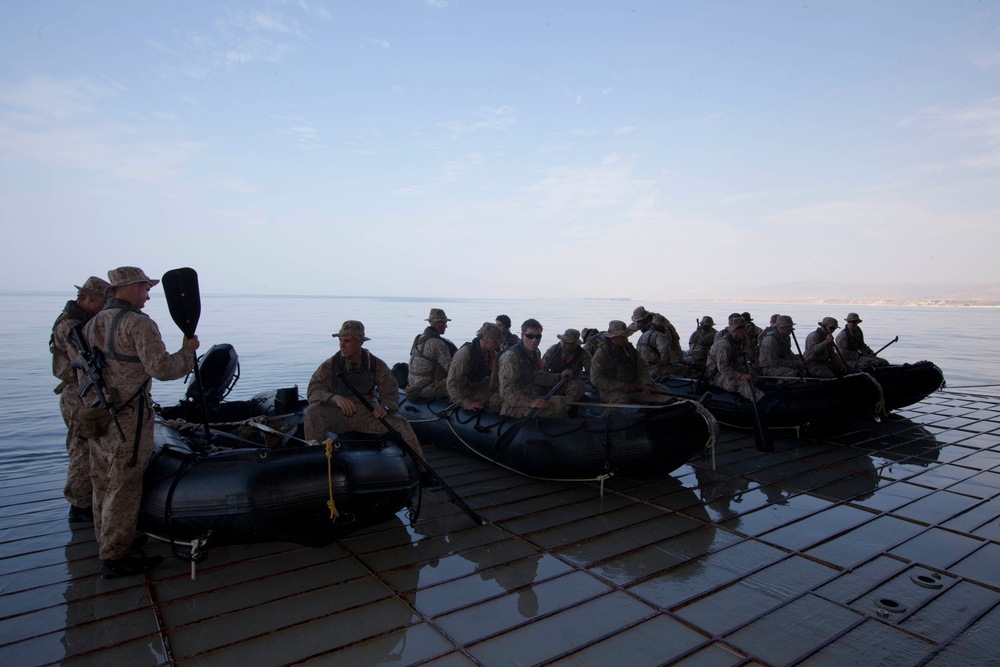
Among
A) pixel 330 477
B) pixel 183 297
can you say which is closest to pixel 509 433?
pixel 330 477

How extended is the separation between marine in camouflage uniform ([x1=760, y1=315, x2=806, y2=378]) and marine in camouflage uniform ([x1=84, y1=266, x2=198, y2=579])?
838 cm

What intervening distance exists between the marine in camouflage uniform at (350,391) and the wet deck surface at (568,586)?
933 mm

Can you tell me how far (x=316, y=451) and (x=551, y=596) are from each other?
1.95 meters

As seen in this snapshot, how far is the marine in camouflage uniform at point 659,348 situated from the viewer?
935cm

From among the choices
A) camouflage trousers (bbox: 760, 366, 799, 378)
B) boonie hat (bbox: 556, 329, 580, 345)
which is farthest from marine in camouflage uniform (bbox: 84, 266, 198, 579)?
camouflage trousers (bbox: 760, 366, 799, 378)

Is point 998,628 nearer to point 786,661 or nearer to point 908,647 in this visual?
point 908,647

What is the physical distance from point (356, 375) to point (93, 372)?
2.04m

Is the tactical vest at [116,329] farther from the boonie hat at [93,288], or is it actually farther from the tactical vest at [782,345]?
the tactical vest at [782,345]

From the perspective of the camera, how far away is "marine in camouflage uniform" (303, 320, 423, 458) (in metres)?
5.17

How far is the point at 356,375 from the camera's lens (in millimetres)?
5293

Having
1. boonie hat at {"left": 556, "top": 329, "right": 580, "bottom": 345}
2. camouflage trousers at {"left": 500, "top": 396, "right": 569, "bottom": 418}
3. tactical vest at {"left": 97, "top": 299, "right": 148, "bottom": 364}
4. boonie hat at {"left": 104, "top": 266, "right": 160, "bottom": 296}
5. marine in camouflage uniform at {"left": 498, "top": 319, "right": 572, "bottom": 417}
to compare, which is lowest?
camouflage trousers at {"left": 500, "top": 396, "right": 569, "bottom": 418}

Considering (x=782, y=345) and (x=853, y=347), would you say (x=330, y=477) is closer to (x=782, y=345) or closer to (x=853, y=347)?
(x=782, y=345)

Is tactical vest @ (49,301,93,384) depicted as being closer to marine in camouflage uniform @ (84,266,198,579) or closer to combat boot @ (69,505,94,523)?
marine in camouflage uniform @ (84,266,198,579)

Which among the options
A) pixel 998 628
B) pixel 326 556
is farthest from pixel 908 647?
pixel 326 556
